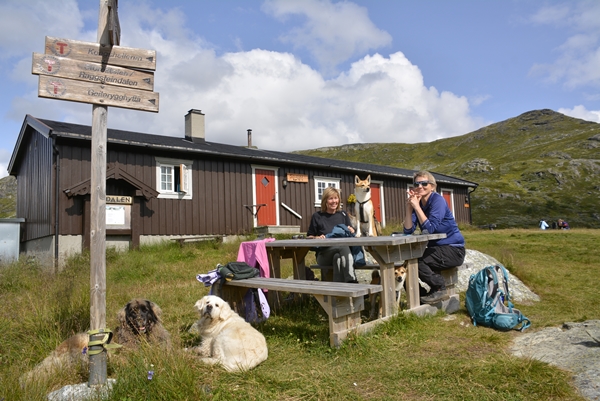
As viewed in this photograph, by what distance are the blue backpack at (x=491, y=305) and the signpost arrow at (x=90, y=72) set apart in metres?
4.21

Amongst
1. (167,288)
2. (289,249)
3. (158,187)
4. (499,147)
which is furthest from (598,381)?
(499,147)

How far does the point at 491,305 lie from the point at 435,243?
1.02m

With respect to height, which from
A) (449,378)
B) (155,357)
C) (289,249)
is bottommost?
(449,378)

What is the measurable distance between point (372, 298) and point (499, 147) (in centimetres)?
10785

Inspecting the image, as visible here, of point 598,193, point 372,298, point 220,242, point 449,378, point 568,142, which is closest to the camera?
point 449,378

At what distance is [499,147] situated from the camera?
101m

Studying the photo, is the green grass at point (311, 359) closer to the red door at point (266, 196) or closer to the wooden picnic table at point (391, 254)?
the wooden picnic table at point (391, 254)

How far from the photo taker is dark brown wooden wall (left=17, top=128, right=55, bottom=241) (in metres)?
12.4

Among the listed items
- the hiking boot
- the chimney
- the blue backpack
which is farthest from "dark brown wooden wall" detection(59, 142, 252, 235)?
the blue backpack

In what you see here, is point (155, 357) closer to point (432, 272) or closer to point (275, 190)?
point (432, 272)

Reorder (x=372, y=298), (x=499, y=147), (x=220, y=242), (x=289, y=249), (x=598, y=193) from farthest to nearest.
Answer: (x=499, y=147)
(x=598, y=193)
(x=220, y=242)
(x=289, y=249)
(x=372, y=298)

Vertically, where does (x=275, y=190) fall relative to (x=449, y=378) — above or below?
above

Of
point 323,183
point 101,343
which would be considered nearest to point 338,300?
point 101,343

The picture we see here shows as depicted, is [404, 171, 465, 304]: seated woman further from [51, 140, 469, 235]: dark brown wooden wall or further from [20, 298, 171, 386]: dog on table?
[51, 140, 469, 235]: dark brown wooden wall
